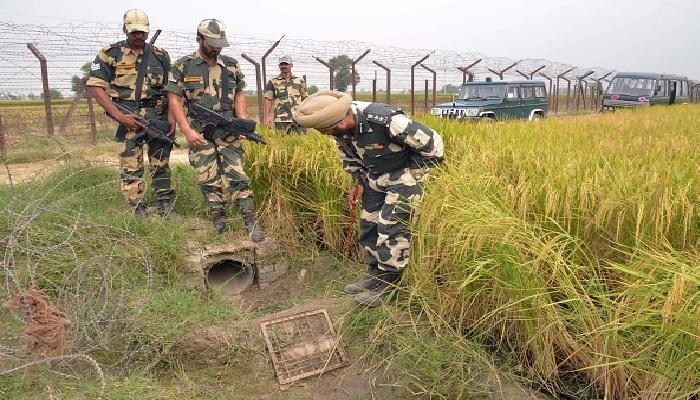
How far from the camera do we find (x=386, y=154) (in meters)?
2.71

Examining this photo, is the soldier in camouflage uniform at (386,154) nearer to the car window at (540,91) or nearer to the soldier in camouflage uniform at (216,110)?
the soldier in camouflage uniform at (216,110)

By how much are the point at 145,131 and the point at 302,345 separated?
225 centimetres

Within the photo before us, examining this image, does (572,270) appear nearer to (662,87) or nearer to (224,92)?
(224,92)

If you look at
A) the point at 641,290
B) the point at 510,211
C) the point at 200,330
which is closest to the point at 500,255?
the point at 510,211

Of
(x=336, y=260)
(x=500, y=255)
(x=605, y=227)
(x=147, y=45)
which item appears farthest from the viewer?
(x=147, y=45)

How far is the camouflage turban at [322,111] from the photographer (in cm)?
242

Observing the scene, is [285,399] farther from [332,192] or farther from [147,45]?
[147,45]

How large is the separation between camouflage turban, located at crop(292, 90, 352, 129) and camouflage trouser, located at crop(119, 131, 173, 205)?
1967mm

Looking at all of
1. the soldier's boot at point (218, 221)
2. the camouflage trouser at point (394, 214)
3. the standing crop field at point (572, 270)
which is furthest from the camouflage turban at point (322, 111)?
the soldier's boot at point (218, 221)

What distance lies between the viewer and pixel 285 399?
7.57ft

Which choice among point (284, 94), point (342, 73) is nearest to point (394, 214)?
point (284, 94)

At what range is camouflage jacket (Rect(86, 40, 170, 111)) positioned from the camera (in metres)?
3.73

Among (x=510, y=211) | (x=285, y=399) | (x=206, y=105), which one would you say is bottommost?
(x=285, y=399)

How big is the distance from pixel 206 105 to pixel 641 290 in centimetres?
307
